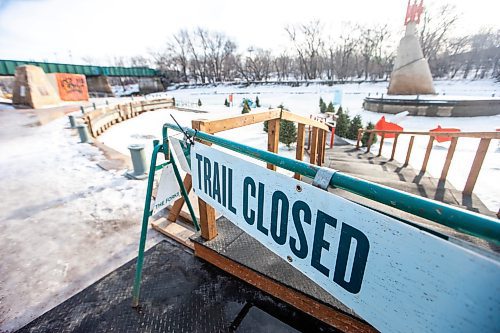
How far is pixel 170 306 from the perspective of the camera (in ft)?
6.87

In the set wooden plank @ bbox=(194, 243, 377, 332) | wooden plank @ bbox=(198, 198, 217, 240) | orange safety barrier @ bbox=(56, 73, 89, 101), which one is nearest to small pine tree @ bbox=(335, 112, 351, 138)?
wooden plank @ bbox=(198, 198, 217, 240)

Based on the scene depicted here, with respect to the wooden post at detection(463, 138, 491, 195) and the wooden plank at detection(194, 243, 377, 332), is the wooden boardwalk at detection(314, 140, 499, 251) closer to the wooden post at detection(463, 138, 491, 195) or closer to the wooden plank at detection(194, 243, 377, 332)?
the wooden post at detection(463, 138, 491, 195)

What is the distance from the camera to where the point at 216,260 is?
8.09 ft

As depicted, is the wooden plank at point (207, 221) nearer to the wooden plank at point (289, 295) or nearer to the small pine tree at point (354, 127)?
the wooden plank at point (289, 295)

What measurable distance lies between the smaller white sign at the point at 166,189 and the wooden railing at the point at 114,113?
10.6 meters

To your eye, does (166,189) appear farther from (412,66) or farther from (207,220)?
(412,66)

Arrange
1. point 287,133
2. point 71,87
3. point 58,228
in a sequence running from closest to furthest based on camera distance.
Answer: point 58,228, point 287,133, point 71,87

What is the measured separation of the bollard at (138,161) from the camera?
15.9 ft

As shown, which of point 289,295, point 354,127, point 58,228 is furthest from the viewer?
point 354,127

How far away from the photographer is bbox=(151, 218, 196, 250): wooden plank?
2.90m

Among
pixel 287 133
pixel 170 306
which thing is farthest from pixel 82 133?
pixel 170 306

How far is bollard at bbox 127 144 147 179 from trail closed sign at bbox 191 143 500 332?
4065 mm

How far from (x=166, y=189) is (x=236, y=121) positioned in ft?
3.10

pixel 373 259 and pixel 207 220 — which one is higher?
pixel 373 259
